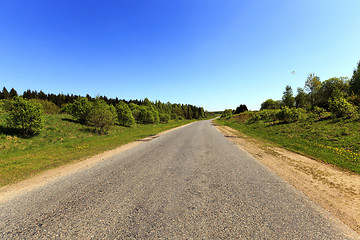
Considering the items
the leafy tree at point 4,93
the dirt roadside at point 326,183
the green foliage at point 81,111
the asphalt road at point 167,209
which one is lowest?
the dirt roadside at point 326,183

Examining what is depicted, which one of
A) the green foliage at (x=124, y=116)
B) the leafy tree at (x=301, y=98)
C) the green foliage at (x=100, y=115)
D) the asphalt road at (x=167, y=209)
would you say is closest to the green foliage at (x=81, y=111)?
the green foliage at (x=100, y=115)

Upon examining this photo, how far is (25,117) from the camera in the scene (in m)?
16.5

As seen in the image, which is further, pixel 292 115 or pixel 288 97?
pixel 288 97

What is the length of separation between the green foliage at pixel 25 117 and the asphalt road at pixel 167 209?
1737cm

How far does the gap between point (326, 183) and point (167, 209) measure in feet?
19.4

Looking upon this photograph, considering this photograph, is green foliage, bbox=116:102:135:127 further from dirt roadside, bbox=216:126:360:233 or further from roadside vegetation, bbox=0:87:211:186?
dirt roadside, bbox=216:126:360:233

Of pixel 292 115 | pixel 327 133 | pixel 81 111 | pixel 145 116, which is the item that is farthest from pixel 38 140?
pixel 292 115

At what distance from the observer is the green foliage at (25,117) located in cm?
1609

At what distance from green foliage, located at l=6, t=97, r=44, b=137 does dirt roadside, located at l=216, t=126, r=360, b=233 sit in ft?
79.2

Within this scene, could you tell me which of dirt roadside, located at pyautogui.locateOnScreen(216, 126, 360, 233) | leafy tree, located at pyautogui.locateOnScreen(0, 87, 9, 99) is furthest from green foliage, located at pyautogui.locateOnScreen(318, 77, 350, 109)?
leafy tree, located at pyautogui.locateOnScreen(0, 87, 9, 99)

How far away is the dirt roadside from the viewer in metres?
3.54

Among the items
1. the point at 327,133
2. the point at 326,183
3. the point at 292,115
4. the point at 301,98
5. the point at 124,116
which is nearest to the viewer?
the point at 326,183

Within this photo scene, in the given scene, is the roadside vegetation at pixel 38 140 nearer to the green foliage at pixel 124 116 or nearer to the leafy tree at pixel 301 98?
the green foliage at pixel 124 116

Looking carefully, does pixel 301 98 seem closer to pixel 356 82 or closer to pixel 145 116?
pixel 356 82
